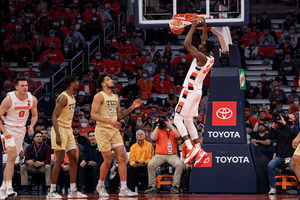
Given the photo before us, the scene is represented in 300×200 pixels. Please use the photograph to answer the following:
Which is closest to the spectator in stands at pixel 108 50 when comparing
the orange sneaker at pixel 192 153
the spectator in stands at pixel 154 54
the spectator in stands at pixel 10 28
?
the spectator in stands at pixel 154 54

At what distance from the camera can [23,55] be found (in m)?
23.7

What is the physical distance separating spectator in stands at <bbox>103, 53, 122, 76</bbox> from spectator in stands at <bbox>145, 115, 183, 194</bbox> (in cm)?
798

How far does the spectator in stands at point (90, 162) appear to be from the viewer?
14.7 metres

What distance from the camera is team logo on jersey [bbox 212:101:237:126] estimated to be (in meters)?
13.0

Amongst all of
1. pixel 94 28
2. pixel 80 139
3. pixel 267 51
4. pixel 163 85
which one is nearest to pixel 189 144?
pixel 80 139

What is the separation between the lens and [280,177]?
13633 mm

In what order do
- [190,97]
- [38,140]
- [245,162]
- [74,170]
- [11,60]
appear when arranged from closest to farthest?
[190,97] → [74,170] → [245,162] → [38,140] → [11,60]

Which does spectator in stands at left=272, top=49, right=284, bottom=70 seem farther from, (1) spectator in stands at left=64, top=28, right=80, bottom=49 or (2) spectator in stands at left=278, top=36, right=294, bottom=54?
(1) spectator in stands at left=64, top=28, right=80, bottom=49

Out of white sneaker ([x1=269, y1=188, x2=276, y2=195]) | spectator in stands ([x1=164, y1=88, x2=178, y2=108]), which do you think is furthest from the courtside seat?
spectator in stands ([x1=164, y1=88, x2=178, y2=108])

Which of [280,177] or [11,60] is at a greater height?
[11,60]

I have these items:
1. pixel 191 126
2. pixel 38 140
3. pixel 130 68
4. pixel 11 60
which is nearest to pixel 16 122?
pixel 191 126

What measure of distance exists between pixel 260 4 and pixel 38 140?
50.0 feet

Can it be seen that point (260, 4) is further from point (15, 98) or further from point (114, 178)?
point (15, 98)

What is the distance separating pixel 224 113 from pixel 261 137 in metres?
2.77
